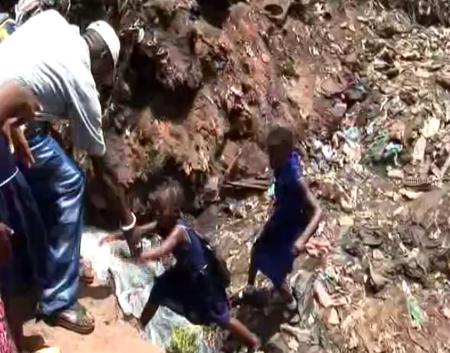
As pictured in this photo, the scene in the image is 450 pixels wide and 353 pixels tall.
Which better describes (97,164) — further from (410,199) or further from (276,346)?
(410,199)

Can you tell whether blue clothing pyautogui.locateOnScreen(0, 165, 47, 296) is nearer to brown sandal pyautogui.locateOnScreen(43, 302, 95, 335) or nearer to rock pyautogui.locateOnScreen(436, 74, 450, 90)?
brown sandal pyautogui.locateOnScreen(43, 302, 95, 335)

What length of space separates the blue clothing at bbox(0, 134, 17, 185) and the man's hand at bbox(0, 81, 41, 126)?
0.14m

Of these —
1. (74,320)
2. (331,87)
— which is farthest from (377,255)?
(74,320)

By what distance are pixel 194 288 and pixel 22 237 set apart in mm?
899

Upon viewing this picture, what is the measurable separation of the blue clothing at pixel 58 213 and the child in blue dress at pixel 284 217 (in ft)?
3.37

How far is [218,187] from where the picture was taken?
6559 millimetres

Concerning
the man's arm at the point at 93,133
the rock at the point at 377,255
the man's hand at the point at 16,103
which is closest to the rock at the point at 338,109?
the rock at the point at 377,255

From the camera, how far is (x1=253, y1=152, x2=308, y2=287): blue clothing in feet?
15.5

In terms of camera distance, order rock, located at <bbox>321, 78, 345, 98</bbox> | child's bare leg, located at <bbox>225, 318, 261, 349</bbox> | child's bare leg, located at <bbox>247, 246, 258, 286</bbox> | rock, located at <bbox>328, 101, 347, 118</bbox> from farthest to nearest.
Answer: rock, located at <bbox>321, 78, 345, 98</bbox>
rock, located at <bbox>328, 101, 347, 118</bbox>
child's bare leg, located at <bbox>247, 246, 258, 286</bbox>
child's bare leg, located at <bbox>225, 318, 261, 349</bbox>

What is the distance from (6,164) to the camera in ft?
12.2

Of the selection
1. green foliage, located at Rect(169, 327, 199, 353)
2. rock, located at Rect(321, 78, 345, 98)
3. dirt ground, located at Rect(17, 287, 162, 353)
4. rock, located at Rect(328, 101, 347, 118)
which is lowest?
rock, located at Rect(328, 101, 347, 118)

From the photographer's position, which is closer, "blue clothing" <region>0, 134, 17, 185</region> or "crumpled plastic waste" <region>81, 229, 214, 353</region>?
"blue clothing" <region>0, 134, 17, 185</region>

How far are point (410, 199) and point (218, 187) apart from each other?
1.35 m

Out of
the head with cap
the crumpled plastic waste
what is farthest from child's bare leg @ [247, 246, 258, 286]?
the head with cap
